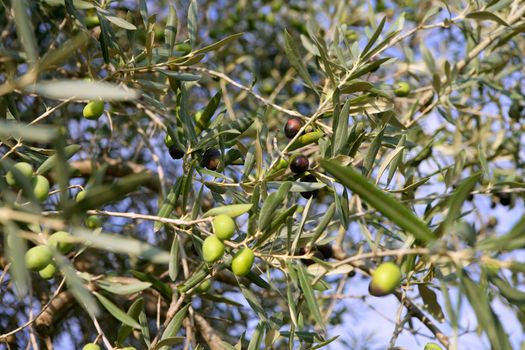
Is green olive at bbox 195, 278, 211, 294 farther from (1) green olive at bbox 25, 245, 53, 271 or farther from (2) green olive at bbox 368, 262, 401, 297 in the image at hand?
(2) green olive at bbox 368, 262, 401, 297

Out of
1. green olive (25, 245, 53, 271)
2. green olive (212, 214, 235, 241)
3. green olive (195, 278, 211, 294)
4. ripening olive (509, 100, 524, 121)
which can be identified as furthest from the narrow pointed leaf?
ripening olive (509, 100, 524, 121)

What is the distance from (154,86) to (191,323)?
0.69 meters

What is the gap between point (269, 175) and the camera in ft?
4.93

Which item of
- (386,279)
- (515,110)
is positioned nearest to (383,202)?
(386,279)

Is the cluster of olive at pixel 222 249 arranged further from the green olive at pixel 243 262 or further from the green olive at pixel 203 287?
the green olive at pixel 203 287

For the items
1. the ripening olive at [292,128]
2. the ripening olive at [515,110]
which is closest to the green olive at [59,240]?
the ripening olive at [292,128]

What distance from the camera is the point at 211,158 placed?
1623 millimetres

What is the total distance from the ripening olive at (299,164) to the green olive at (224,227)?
31cm

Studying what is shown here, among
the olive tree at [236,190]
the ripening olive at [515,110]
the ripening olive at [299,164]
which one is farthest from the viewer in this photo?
the ripening olive at [515,110]

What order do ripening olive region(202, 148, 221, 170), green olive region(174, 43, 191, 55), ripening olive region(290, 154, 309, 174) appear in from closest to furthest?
ripening olive region(290, 154, 309, 174), ripening olive region(202, 148, 221, 170), green olive region(174, 43, 191, 55)

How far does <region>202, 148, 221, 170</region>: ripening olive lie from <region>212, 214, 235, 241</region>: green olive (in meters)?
0.39

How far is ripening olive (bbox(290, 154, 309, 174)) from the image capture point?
1.49 metres

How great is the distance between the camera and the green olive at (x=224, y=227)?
1.23m

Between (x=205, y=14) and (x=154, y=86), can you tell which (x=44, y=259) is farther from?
(x=205, y=14)
